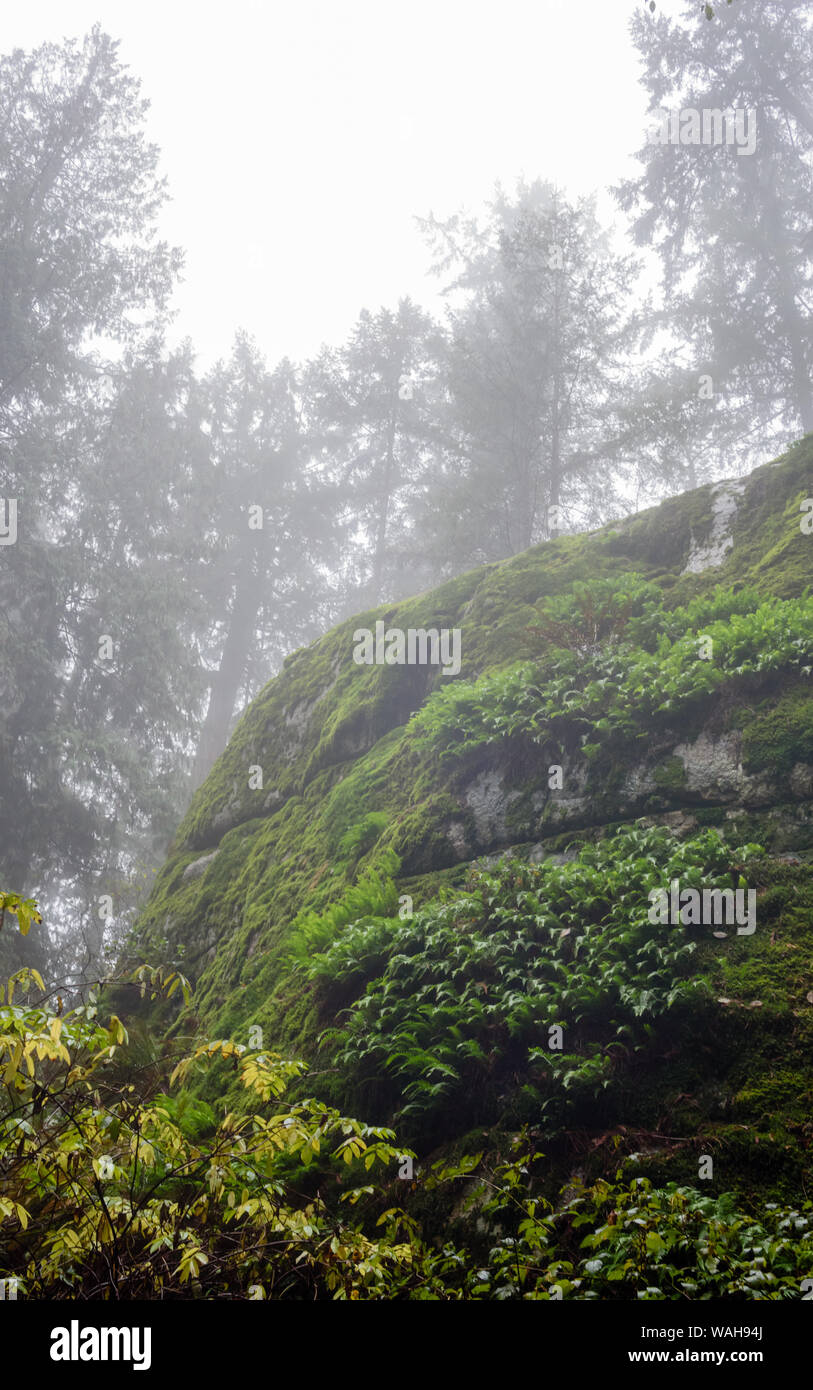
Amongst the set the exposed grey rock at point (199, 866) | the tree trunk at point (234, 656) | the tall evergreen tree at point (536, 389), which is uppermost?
the tall evergreen tree at point (536, 389)

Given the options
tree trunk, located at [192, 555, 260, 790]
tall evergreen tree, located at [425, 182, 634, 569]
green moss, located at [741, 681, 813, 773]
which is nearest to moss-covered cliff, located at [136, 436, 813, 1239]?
green moss, located at [741, 681, 813, 773]

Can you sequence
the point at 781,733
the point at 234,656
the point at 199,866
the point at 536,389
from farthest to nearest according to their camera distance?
the point at 234,656 → the point at 536,389 → the point at 199,866 → the point at 781,733

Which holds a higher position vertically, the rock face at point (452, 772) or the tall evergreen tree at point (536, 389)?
the tall evergreen tree at point (536, 389)

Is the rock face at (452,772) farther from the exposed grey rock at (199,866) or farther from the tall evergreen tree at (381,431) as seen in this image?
the tall evergreen tree at (381,431)

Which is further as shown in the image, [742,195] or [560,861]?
[742,195]

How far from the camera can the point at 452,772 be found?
7812 mm

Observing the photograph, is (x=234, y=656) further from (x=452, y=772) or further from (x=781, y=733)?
(x=781, y=733)

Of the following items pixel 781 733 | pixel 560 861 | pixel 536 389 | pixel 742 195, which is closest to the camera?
pixel 781 733

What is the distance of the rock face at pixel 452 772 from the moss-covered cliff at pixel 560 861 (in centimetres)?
3

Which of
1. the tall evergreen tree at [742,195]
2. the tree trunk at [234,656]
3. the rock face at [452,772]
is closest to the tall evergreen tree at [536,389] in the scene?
the tall evergreen tree at [742,195]

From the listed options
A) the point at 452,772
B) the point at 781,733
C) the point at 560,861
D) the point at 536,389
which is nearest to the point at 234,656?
the point at 536,389

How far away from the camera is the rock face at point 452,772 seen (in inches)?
249

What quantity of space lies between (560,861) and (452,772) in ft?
5.98

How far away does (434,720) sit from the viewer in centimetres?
833
